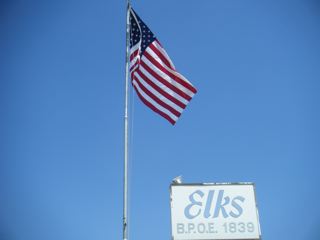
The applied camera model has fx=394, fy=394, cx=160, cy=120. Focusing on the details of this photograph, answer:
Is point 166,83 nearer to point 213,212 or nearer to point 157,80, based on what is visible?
point 157,80

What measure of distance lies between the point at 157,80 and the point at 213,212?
16.9 feet

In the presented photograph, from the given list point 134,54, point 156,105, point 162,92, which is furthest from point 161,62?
point 156,105

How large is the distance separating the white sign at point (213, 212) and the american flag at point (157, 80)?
3.31 meters

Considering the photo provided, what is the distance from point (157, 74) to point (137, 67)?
74cm

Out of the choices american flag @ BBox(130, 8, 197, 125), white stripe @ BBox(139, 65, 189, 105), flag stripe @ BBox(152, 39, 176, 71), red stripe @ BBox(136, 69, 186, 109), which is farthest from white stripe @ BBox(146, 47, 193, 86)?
red stripe @ BBox(136, 69, 186, 109)

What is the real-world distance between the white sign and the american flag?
10.8 feet

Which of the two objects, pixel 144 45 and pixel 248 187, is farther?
pixel 144 45

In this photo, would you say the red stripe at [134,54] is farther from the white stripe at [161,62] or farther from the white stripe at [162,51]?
the white stripe at [162,51]

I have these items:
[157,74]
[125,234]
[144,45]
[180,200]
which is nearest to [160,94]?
[157,74]

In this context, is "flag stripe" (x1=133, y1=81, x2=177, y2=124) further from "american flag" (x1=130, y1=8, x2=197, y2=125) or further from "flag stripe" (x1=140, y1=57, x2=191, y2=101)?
"flag stripe" (x1=140, y1=57, x2=191, y2=101)

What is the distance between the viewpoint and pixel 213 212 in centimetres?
1085

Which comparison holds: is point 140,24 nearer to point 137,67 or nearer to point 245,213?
point 137,67

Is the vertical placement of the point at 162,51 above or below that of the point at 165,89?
above

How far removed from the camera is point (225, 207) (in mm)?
10922
